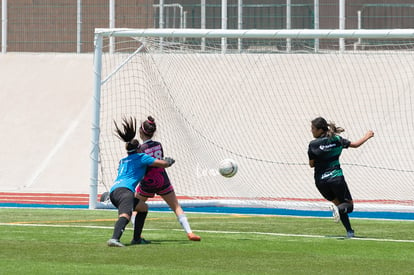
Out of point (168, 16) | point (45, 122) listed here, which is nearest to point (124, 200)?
point (45, 122)

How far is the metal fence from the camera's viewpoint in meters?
29.2

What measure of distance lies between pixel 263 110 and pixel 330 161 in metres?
12.2

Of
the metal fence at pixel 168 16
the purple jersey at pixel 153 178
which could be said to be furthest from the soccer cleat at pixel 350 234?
the metal fence at pixel 168 16

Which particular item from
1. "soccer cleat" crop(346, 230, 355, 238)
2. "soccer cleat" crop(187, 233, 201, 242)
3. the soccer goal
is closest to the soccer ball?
the soccer goal

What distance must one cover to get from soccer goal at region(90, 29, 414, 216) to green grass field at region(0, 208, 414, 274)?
5.02 meters

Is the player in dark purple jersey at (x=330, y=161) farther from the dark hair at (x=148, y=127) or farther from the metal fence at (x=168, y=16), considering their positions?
the metal fence at (x=168, y=16)

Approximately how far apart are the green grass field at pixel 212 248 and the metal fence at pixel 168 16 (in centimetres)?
1220

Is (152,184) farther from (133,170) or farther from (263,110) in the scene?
(263,110)

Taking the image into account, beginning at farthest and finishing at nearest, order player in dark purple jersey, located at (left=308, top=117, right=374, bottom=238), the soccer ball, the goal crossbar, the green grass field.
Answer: the soccer ball → the goal crossbar → player in dark purple jersey, located at (left=308, top=117, right=374, bottom=238) → the green grass field

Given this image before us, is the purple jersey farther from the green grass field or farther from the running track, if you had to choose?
the running track

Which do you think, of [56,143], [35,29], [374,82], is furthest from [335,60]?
[35,29]

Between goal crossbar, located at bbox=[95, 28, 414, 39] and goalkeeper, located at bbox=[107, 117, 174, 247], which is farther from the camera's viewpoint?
goal crossbar, located at bbox=[95, 28, 414, 39]

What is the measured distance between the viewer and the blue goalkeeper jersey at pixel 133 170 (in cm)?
1327

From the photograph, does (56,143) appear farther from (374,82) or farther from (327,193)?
(327,193)
